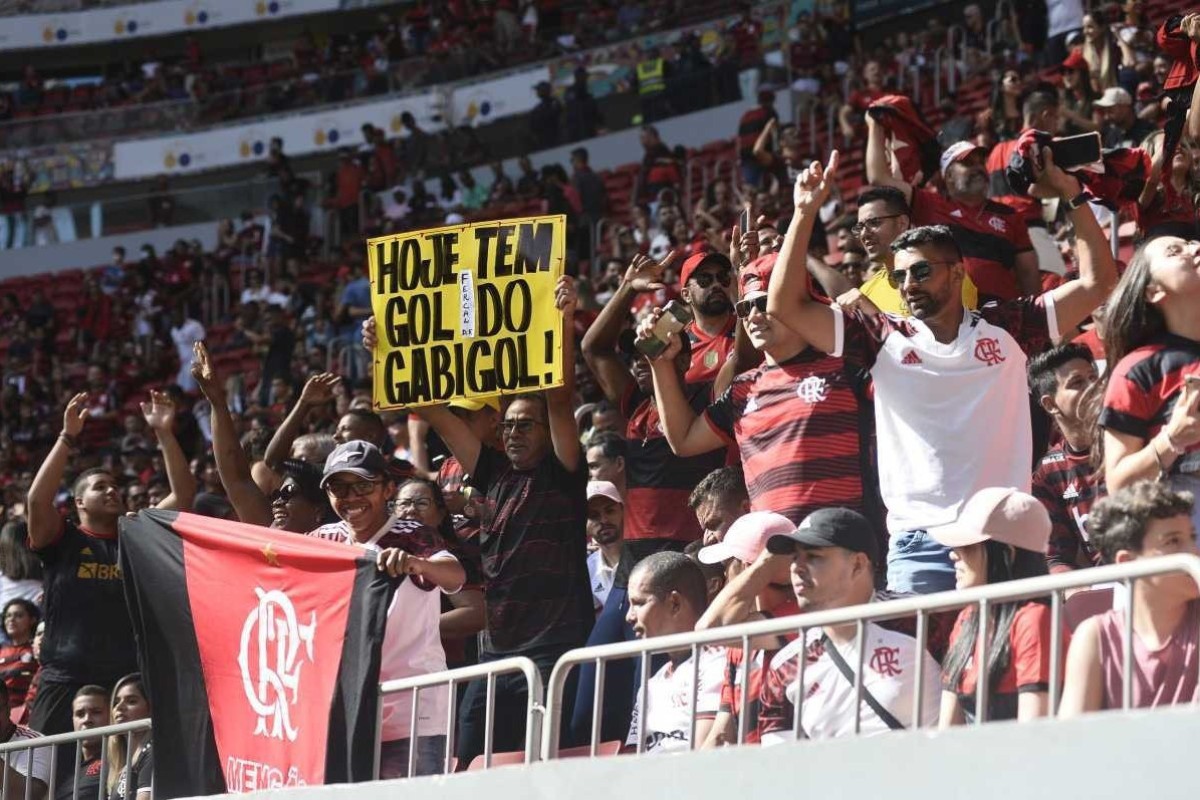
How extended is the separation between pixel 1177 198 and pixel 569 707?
9.36ft

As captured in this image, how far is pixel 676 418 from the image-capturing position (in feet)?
20.1

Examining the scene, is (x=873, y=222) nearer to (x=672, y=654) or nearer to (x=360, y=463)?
(x=360, y=463)

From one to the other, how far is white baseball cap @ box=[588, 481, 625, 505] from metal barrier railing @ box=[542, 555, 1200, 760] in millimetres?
2026

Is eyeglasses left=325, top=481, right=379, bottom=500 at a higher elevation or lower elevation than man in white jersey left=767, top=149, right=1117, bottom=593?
lower

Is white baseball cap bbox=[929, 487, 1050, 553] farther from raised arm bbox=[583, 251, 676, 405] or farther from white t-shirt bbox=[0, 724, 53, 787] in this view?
white t-shirt bbox=[0, 724, 53, 787]

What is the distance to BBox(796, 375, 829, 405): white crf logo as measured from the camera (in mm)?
5531

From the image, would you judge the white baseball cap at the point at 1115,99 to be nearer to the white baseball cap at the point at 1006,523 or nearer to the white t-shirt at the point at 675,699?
the white t-shirt at the point at 675,699

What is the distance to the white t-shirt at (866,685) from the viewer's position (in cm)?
428

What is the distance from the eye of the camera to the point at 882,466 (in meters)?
5.20

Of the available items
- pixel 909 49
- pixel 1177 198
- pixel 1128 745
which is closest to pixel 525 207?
pixel 909 49

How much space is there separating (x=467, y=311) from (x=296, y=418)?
3.70 feet

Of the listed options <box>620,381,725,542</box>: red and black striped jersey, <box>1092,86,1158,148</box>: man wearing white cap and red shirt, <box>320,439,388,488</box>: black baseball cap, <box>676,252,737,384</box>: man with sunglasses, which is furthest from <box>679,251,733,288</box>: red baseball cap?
<box>1092,86,1158,148</box>: man wearing white cap and red shirt

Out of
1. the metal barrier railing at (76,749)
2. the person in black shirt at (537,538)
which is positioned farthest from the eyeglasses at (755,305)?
the metal barrier railing at (76,749)

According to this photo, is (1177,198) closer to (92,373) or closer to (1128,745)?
(1128,745)
